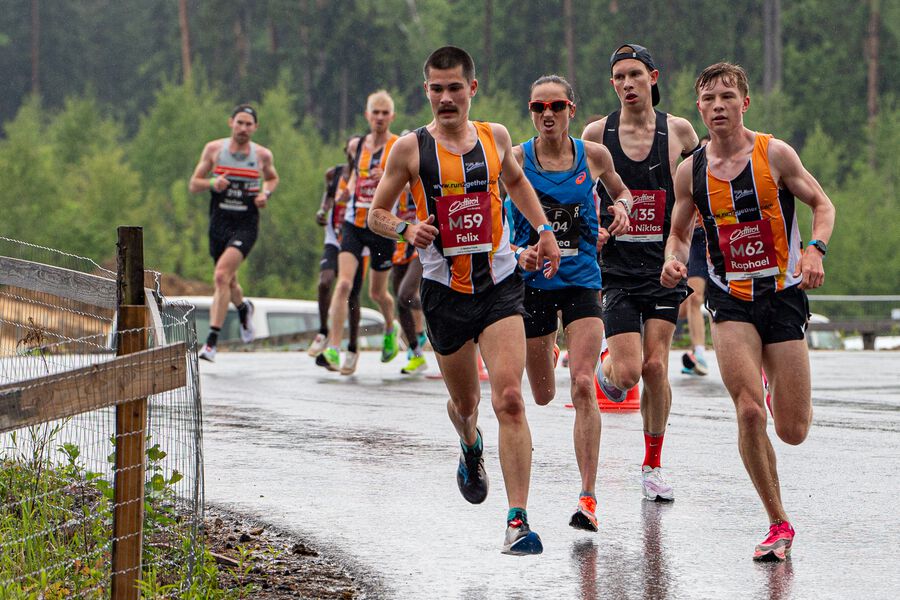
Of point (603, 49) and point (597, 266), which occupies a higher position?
point (603, 49)

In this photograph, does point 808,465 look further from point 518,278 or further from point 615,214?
point 518,278

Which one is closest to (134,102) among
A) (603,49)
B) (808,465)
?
(603,49)

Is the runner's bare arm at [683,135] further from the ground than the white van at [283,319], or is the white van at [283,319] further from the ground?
the runner's bare arm at [683,135]

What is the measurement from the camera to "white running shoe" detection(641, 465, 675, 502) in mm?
7805

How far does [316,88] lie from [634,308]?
193 feet

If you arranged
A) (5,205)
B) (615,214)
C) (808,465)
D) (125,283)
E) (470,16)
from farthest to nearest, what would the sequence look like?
(470,16) → (5,205) → (808,465) → (615,214) → (125,283)

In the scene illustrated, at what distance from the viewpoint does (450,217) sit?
6836 millimetres

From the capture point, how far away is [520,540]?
20.3 ft

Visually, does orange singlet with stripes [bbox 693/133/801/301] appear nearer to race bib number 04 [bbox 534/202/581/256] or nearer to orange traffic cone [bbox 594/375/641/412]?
race bib number 04 [bbox 534/202/581/256]

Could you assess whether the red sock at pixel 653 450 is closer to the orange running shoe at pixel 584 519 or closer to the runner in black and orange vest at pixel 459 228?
the orange running shoe at pixel 584 519

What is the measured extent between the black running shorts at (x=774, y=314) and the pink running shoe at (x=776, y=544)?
80cm

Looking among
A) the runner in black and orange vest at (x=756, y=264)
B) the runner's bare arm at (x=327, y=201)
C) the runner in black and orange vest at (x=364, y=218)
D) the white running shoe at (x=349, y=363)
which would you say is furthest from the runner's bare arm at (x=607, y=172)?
the white running shoe at (x=349, y=363)

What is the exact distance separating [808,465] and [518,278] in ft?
9.85

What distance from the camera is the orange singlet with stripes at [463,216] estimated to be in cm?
683
